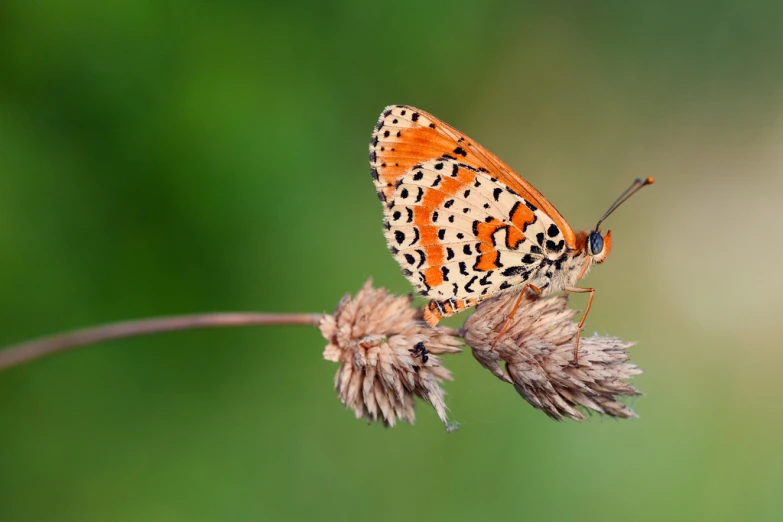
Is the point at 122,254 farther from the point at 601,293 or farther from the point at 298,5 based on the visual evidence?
the point at 601,293

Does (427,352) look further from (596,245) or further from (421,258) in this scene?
(596,245)

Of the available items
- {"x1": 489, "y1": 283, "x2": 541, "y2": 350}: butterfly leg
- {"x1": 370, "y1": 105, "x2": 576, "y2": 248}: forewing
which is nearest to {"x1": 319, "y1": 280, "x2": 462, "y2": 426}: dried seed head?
{"x1": 489, "y1": 283, "x2": 541, "y2": 350}: butterfly leg

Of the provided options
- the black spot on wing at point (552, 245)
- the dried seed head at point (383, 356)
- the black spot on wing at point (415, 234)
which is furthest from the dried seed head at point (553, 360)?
the black spot on wing at point (415, 234)

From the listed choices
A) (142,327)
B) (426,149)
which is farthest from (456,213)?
(142,327)

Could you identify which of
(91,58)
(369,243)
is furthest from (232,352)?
(91,58)

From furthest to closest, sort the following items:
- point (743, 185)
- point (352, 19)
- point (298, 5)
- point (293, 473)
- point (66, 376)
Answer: point (743, 185) < point (352, 19) < point (298, 5) < point (293, 473) < point (66, 376)
